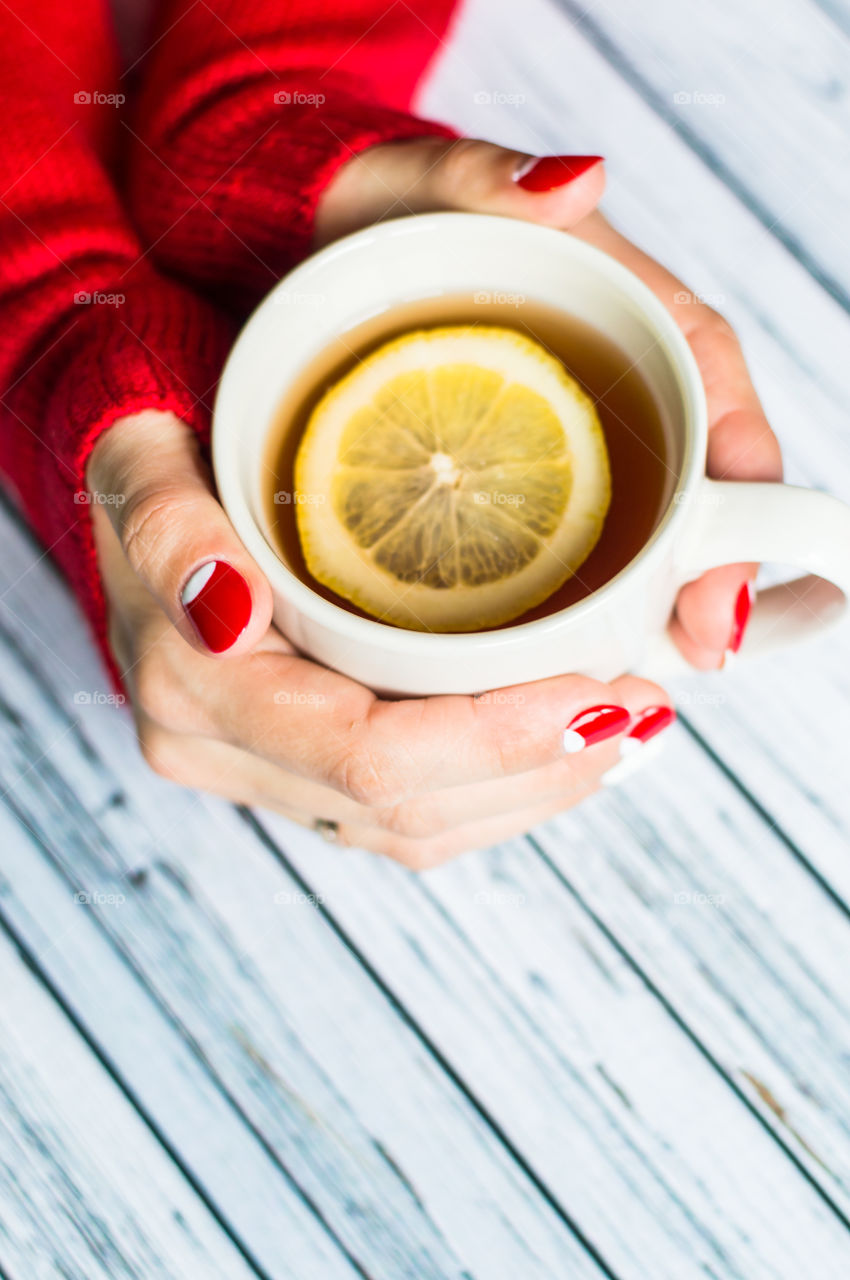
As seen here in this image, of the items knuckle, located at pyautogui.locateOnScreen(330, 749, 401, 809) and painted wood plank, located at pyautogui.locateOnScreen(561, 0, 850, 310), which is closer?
knuckle, located at pyautogui.locateOnScreen(330, 749, 401, 809)

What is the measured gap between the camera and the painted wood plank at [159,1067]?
813mm

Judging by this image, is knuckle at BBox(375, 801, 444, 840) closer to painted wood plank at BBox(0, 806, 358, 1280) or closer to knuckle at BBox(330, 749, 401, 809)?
knuckle at BBox(330, 749, 401, 809)

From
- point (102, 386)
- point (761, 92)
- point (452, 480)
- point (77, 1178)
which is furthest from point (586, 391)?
point (77, 1178)

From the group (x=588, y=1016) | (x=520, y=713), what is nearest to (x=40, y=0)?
(x=520, y=713)

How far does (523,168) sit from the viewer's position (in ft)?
2.22

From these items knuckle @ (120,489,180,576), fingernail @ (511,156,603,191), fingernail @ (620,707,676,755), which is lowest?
fingernail @ (620,707,676,755)

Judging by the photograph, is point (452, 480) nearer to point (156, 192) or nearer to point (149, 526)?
point (149, 526)

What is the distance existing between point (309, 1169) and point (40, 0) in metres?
1.01

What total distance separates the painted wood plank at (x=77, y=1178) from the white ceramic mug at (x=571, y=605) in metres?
0.47

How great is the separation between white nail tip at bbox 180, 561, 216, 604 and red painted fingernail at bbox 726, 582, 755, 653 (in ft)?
1.24

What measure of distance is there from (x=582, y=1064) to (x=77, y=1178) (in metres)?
0.42

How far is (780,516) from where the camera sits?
55 cm

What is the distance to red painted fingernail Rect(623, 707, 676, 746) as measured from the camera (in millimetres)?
753

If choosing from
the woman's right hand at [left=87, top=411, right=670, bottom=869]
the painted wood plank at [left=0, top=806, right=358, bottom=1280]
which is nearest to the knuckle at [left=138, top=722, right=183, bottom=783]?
the woman's right hand at [left=87, top=411, right=670, bottom=869]
